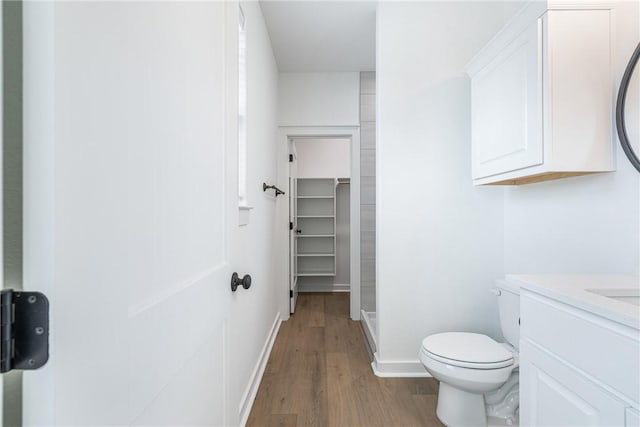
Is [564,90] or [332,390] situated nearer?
[564,90]

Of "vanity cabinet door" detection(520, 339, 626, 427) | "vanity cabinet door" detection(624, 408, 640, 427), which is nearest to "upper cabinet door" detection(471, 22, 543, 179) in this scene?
"vanity cabinet door" detection(520, 339, 626, 427)

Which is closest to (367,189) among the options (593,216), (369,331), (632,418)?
(369,331)

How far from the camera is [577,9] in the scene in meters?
1.41

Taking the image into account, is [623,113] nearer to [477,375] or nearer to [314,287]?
[477,375]

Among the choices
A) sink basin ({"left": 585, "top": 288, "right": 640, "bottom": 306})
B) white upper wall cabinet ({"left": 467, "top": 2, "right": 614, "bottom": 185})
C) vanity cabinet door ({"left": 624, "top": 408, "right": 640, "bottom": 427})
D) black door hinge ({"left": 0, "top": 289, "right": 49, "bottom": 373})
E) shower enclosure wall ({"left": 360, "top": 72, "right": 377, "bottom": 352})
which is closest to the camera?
black door hinge ({"left": 0, "top": 289, "right": 49, "bottom": 373})

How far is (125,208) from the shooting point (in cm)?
51

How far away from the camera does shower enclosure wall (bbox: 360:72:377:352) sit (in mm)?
3334

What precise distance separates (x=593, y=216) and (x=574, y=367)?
3.11ft

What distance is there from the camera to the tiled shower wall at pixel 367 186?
131 inches

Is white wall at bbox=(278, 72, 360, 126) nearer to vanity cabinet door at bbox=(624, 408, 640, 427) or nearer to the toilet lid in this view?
the toilet lid

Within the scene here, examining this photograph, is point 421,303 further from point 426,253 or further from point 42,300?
point 42,300

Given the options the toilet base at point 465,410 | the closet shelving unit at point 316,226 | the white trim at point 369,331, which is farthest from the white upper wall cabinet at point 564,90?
the closet shelving unit at point 316,226

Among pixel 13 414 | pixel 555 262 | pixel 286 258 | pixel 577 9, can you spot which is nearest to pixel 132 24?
pixel 13 414

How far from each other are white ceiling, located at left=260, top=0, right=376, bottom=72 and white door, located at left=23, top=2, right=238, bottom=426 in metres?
1.70
